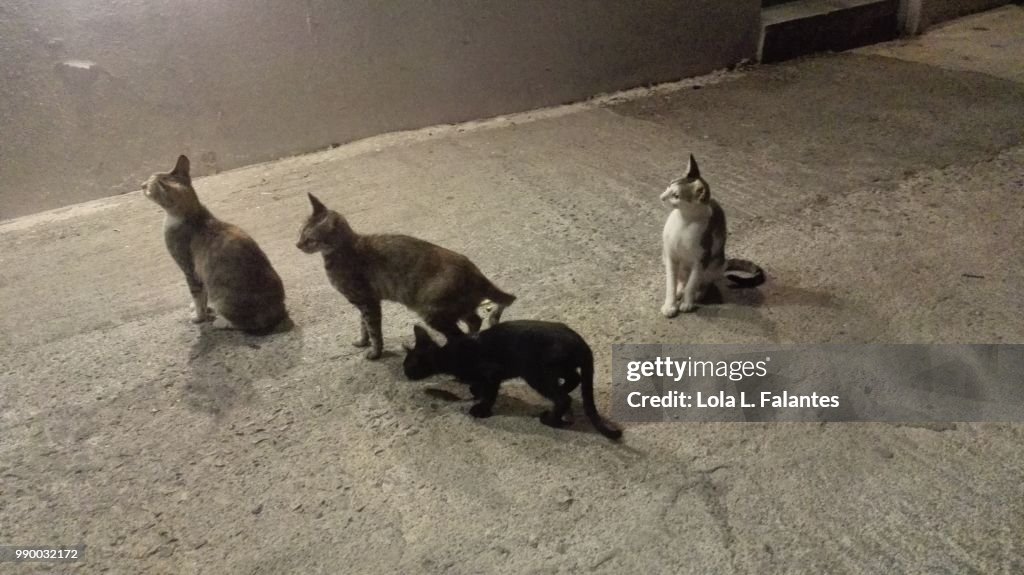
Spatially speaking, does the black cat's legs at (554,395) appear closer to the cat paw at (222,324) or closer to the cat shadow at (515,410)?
the cat shadow at (515,410)

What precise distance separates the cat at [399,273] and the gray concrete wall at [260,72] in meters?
2.46

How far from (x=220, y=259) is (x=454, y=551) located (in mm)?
1484

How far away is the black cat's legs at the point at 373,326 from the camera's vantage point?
283 cm

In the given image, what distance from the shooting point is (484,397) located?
2582mm

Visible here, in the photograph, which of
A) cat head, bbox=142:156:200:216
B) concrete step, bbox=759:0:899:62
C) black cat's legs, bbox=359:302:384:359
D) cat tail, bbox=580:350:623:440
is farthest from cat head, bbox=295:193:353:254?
concrete step, bbox=759:0:899:62

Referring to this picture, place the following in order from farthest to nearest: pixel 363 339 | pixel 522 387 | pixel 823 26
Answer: pixel 823 26 < pixel 363 339 < pixel 522 387

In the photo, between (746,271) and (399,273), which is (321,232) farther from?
(746,271)

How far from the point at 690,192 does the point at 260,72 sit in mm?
3082

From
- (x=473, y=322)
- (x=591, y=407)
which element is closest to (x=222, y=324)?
(x=473, y=322)

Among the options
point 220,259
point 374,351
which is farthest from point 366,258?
point 220,259

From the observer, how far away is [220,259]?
2.94m

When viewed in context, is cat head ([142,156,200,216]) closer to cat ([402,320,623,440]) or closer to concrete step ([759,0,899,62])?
cat ([402,320,623,440])

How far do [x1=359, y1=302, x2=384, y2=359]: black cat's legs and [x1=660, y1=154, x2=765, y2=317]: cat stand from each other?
113 cm

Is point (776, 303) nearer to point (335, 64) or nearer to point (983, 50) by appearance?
point (335, 64)
